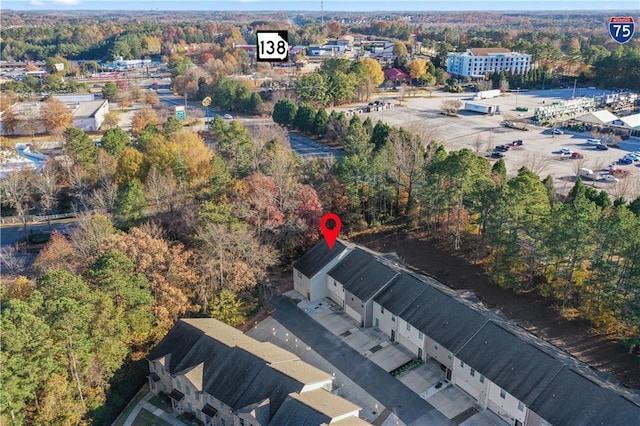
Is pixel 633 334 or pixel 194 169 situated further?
pixel 194 169

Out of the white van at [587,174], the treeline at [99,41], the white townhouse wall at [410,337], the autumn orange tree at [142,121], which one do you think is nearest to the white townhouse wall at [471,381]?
the white townhouse wall at [410,337]

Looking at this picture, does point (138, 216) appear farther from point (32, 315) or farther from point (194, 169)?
point (32, 315)

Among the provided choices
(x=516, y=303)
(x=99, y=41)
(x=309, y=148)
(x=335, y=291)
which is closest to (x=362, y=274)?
(x=335, y=291)

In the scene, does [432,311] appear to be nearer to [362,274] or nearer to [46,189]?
[362,274]

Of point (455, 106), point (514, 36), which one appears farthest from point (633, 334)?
point (514, 36)

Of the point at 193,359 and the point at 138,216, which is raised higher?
the point at 138,216

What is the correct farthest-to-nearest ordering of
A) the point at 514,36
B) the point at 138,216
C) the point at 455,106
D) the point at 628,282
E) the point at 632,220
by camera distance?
the point at 514,36
the point at 455,106
the point at 138,216
the point at 632,220
the point at 628,282
